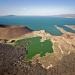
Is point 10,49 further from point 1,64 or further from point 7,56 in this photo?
point 1,64

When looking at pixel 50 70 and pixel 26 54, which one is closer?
pixel 50 70

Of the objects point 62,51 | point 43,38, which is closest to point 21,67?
point 62,51

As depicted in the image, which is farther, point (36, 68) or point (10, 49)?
point (10, 49)

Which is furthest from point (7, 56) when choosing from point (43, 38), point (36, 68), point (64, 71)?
point (43, 38)

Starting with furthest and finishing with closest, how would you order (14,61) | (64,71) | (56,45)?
1. (56,45)
2. (14,61)
3. (64,71)

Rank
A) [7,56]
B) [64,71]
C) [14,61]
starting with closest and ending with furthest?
[64,71] < [14,61] < [7,56]

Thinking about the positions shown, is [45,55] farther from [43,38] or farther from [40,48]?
[43,38]

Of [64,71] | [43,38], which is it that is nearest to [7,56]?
[64,71]

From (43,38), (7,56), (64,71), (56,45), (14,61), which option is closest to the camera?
(64,71)

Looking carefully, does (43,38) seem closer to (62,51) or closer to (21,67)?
(62,51)
